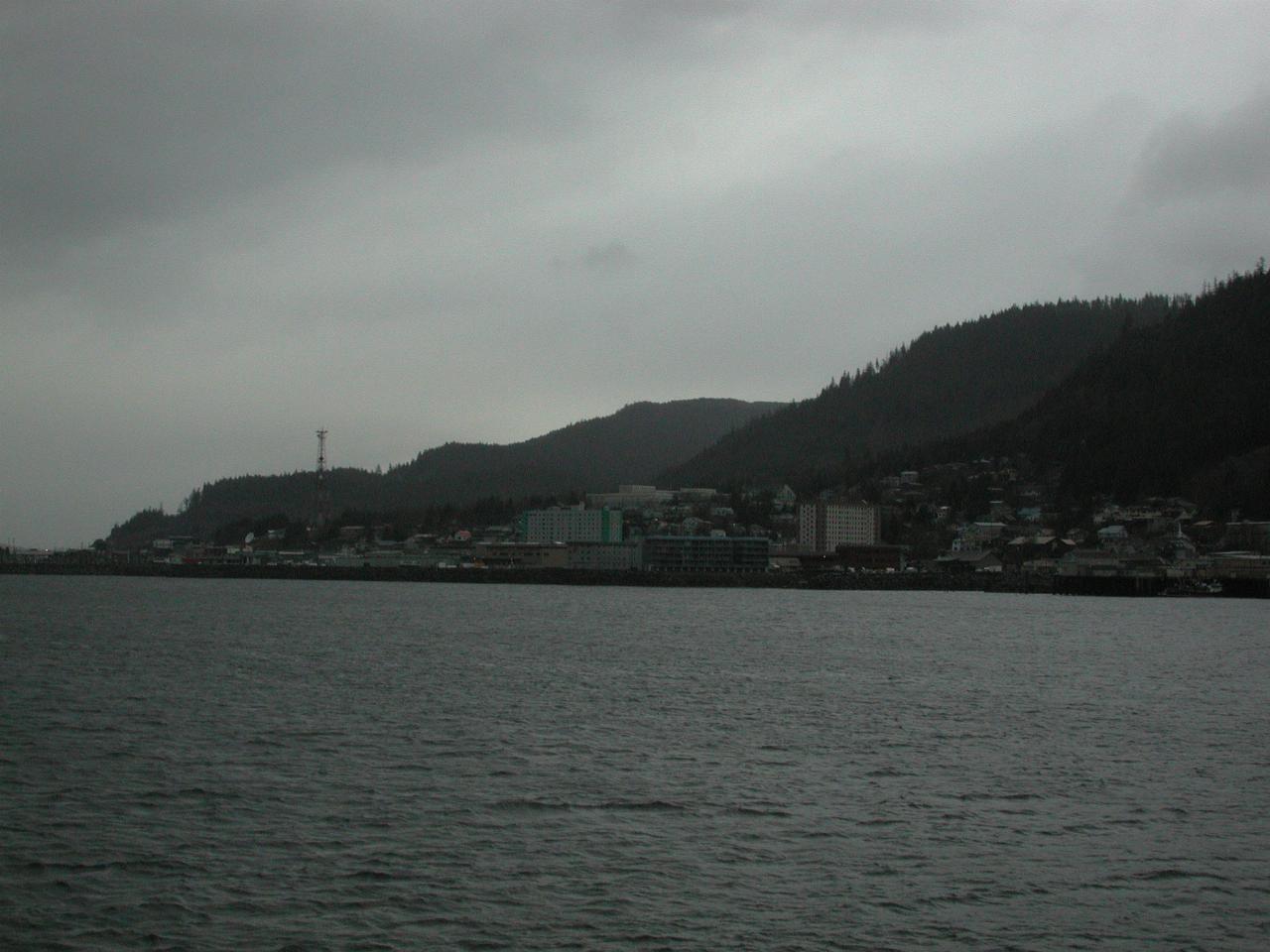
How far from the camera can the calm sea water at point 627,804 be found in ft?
45.6

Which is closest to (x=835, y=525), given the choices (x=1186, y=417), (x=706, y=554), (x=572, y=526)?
(x=706, y=554)

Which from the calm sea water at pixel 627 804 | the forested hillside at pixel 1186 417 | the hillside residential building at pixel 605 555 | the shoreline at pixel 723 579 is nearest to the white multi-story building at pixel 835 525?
the hillside residential building at pixel 605 555

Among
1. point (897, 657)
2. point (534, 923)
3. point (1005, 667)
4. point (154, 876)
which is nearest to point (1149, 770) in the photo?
point (534, 923)

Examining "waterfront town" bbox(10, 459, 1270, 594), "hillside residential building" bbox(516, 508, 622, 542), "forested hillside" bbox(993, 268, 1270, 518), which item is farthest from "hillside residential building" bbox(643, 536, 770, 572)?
"forested hillside" bbox(993, 268, 1270, 518)

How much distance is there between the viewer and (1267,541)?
127 m

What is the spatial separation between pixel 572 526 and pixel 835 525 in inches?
1410

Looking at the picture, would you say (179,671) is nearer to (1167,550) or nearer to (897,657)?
(897,657)

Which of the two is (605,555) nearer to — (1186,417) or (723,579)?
(723,579)

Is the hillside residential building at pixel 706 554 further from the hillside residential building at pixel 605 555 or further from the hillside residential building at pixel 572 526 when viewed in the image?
the hillside residential building at pixel 572 526

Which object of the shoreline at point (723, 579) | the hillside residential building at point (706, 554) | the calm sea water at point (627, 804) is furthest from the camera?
the hillside residential building at point (706, 554)

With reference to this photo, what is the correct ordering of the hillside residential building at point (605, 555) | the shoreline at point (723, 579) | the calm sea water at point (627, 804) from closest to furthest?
the calm sea water at point (627, 804)
the shoreline at point (723, 579)
the hillside residential building at point (605, 555)

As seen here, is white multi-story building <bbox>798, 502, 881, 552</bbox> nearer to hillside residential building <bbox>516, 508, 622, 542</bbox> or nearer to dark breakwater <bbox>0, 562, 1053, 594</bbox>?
hillside residential building <bbox>516, 508, 622, 542</bbox>

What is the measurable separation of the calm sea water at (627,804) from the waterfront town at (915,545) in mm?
84524

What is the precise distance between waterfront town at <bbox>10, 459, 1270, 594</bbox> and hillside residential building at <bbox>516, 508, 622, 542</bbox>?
7.1 inches
